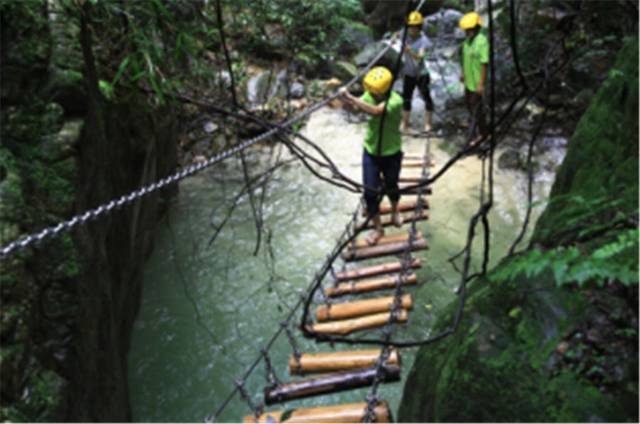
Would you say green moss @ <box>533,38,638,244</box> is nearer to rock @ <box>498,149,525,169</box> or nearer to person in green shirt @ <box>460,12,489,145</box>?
person in green shirt @ <box>460,12,489,145</box>

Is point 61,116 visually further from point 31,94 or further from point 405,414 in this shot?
point 405,414

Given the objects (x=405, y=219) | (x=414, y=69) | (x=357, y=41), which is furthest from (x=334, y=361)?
(x=357, y=41)

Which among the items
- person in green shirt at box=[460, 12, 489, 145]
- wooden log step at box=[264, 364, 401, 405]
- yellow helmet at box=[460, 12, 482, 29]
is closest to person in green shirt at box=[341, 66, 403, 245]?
wooden log step at box=[264, 364, 401, 405]

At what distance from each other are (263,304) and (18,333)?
9.97 ft

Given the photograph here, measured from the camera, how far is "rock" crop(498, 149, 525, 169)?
22.2 ft

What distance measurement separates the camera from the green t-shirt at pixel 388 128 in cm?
357

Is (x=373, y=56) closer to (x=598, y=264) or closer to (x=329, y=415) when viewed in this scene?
(x=329, y=415)

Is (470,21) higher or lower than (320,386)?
higher

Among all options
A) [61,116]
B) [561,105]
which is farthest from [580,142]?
[561,105]

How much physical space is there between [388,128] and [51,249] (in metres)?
2.37

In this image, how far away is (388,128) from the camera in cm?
378

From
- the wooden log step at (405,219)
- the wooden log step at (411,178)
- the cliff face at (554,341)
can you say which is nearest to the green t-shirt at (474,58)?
the wooden log step at (411,178)

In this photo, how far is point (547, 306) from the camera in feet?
7.08

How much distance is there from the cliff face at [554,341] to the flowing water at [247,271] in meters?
1.16
